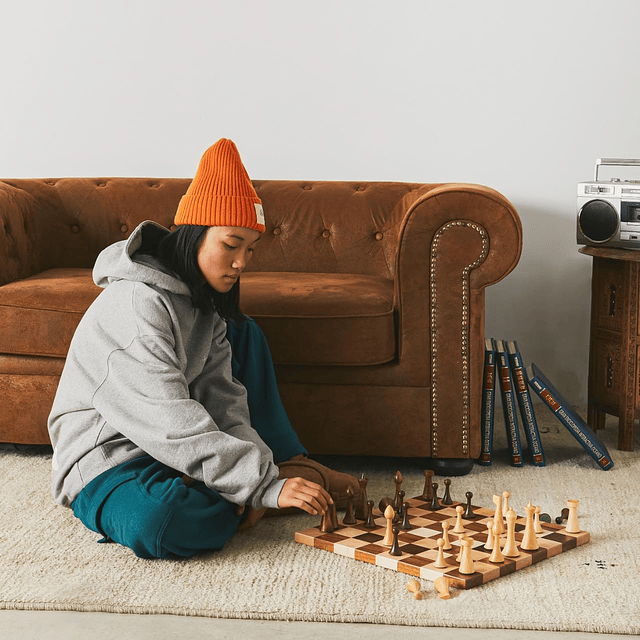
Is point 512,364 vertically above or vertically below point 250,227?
below

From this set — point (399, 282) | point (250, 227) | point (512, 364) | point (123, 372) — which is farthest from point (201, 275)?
point (512, 364)

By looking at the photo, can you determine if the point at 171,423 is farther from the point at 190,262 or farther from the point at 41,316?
the point at 41,316

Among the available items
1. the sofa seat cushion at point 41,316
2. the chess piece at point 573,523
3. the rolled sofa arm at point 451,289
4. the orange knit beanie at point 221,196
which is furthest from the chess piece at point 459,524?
the sofa seat cushion at point 41,316

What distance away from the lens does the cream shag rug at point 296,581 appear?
4.75 ft

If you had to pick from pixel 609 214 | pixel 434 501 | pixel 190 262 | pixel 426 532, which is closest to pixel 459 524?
pixel 426 532

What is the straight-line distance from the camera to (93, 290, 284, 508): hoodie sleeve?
168 cm

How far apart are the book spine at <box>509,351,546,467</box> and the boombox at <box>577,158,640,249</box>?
1.55ft

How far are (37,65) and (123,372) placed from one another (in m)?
1.95

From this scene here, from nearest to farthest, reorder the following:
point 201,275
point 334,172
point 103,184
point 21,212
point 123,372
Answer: point 123,372 → point 201,275 → point 21,212 → point 103,184 → point 334,172

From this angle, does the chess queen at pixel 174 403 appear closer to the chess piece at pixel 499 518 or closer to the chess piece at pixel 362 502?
the chess piece at pixel 362 502

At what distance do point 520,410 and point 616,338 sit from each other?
42 centimetres

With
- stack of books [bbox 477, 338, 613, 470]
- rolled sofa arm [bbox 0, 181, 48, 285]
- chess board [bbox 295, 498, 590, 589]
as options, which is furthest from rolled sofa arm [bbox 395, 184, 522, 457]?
rolled sofa arm [bbox 0, 181, 48, 285]

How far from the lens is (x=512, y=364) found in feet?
8.11

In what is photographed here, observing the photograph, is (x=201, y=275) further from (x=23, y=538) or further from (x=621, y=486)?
(x=621, y=486)
